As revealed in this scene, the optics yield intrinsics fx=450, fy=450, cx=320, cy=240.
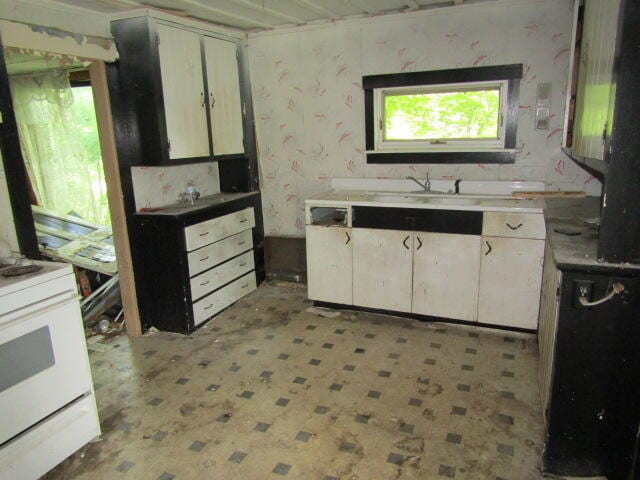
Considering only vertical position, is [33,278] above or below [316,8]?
below

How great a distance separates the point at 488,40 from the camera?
3461 mm

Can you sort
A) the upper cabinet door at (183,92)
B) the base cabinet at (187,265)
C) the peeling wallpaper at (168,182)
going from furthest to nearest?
the peeling wallpaper at (168,182) → the base cabinet at (187,265) → the upper cabinet door at (183,92)

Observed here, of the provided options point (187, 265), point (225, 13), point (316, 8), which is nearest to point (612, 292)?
point (187, 265)

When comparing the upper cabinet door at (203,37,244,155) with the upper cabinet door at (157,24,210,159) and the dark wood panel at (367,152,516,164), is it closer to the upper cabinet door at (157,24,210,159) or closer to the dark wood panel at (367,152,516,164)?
the upper cabinet door at (157,24,210,159)

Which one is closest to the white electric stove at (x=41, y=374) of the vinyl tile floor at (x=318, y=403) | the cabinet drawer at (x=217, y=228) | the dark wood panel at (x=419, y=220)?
the vinyl tile floor at (x=318, y=403)

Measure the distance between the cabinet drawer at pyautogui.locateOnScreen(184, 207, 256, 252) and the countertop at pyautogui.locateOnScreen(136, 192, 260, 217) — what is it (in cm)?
12

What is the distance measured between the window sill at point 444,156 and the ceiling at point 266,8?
44.5 inches

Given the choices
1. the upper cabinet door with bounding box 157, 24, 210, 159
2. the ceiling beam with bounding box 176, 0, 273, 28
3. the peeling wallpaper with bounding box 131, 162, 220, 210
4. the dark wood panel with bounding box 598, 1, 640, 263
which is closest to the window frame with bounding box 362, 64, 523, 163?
the ceiling beam with bounding box 176, 0, 273, 28

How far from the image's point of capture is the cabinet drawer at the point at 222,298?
3672 millimetres

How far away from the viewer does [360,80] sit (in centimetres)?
395

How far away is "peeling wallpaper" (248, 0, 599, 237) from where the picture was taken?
11.0 feet

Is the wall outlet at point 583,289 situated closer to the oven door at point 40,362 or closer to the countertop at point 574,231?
the countertop at point 574,231

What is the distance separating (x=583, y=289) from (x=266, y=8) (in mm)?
2905

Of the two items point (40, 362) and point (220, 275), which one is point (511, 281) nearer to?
point (220, 275)
